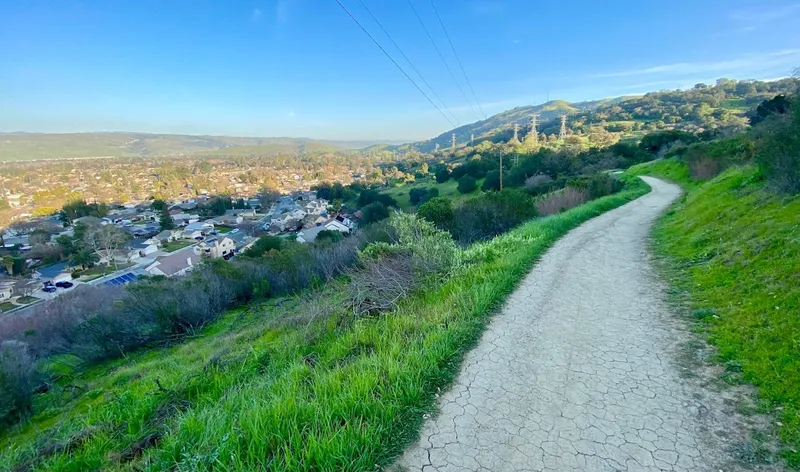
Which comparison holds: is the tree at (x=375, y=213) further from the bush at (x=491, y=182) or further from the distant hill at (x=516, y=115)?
the distant hill at (x=516, y=115)

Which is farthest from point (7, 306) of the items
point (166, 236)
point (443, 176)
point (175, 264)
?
point (443, 176)

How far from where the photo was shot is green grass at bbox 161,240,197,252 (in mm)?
40594

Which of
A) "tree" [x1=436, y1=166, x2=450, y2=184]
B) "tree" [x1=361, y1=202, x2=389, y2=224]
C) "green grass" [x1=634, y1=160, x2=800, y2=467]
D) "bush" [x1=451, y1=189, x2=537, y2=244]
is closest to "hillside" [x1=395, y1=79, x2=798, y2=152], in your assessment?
"tree" [x1=436, y1=166, x2=450, y2=184]

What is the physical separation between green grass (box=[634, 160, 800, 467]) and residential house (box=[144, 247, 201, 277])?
30.9 m

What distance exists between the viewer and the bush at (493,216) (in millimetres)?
17047

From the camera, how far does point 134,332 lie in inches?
579

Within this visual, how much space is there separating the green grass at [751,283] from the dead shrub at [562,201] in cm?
1008

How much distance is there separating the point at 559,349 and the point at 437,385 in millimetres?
1764

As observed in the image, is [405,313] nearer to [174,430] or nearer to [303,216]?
[174,430]

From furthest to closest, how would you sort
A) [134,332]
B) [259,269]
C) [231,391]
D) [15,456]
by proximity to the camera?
[259,269] < [134,332] < [231,391] < [15,456]

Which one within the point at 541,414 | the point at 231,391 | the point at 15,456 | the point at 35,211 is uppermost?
the point at 541,414

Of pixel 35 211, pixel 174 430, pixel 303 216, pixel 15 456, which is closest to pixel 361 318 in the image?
pixel 174 430

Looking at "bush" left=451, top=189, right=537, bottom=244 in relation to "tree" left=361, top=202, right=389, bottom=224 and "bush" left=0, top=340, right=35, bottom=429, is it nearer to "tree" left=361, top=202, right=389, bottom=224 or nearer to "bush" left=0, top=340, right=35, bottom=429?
"bush" left=0, top=340, right=35, bottom=429

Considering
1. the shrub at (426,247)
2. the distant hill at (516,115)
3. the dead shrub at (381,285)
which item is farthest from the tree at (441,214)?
the distant hill at (516,115)
